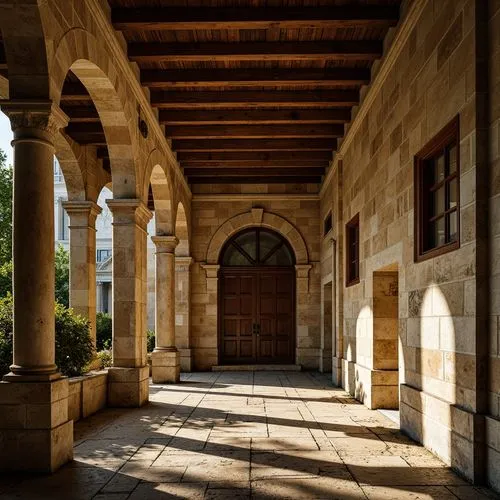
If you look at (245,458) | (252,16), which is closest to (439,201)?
(252,16)

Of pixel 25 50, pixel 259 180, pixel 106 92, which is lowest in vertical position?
pixel 25 50

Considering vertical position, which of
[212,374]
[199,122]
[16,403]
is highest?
[199,122]

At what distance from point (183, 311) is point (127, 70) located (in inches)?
296

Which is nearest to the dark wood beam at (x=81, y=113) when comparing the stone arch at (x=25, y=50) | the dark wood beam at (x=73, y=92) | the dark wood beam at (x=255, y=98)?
the dark wood beam at (x=73, y=92)

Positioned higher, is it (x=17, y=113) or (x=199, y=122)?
(x=199, y=122)

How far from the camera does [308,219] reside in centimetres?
1428

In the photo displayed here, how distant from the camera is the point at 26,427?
4637mm

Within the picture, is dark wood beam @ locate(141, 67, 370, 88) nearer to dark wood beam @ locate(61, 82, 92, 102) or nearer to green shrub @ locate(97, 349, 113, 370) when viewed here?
dark wood beam @ locate(61, 82, 92, 102)

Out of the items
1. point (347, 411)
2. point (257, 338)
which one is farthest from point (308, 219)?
point (347, 411)

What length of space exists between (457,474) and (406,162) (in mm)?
3119

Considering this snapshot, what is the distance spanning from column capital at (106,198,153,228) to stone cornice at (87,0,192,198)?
1.29 m

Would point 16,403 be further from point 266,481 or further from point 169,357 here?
point 169,357

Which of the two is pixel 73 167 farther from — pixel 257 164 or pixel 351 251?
pixel 351 251

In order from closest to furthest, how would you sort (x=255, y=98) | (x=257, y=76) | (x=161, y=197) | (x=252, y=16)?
(x=252, y=16) < (x=257, y=76) < (x=255, y=98) < (x=161, y=197)
